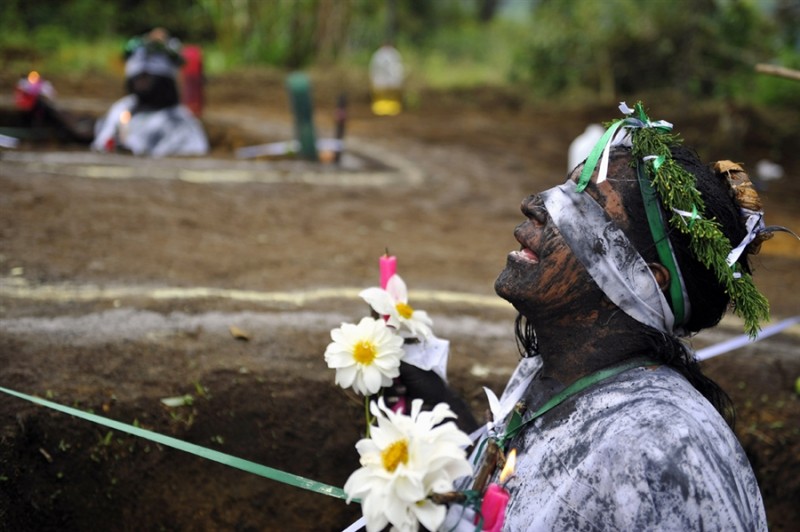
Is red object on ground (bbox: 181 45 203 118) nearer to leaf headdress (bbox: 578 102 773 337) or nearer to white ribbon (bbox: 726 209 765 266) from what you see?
leaf headdress (bbox: 578 102 773 337)

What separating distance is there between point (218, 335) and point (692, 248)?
8.62 feet

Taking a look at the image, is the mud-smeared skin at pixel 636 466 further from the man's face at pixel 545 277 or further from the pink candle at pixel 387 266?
the pink candle at pixel 387 266

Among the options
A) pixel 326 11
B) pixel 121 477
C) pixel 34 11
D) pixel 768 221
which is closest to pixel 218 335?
pixel 121 477

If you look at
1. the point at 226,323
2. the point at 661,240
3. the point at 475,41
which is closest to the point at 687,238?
the point at 661,240

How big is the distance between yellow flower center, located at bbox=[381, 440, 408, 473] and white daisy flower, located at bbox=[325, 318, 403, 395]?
0.55 metres

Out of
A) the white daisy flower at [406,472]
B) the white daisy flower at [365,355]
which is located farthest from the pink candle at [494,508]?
the white daisy flower at [365,355]

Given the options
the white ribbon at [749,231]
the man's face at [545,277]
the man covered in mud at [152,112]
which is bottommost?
the man covered in mud at [152,112]

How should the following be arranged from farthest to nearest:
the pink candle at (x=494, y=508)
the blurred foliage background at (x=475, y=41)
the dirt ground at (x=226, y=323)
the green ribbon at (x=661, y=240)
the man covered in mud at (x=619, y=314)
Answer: the blurred foliage background at (x=475, y=41) → the dirt ground at (x=226, y=323) → the green ribbon at (x=661, y=240) → the man covered in mud at (x=619, y=314) → the pink candle at (x=494, y=508)

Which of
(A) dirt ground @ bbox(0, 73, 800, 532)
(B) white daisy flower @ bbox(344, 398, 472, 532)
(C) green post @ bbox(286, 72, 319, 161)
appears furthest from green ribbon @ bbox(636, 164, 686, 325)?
(C) green post @ bbox(286, 72, 319, 161)

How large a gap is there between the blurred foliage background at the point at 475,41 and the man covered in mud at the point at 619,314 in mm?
9271

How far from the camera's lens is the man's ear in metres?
2.08

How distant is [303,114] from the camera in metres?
8.73

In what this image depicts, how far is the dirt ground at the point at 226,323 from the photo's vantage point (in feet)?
10.8

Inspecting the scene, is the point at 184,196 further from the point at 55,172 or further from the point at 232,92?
the point at 232,92
